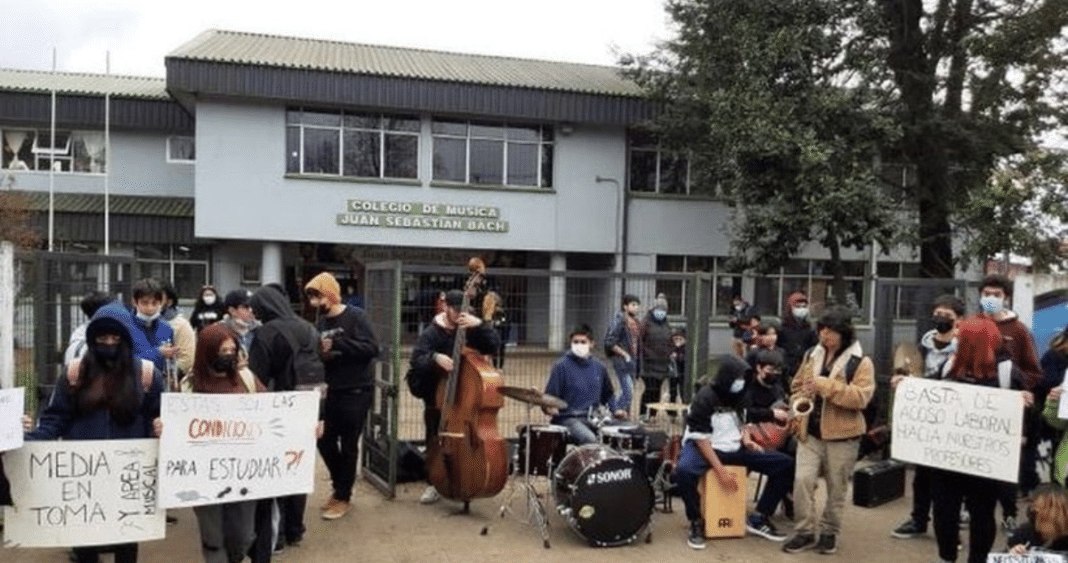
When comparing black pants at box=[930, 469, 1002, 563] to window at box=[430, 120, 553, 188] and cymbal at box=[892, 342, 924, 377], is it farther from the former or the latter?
A: window at box=[430, 120, 553, 188]

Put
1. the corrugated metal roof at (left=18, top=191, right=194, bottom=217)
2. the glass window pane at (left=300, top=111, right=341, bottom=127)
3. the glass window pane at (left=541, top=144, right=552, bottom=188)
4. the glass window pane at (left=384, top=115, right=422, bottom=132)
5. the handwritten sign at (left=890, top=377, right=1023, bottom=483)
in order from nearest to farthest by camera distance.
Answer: the handwritten sign at (left=890, top=377, right=1023, bottom=483)
the glass window pane at (left=300, top=111, right=341, bottom=127)
the glass window pane at (left=384, top=115, right=422, bottom=132)
the corrugated metal roof at (left=18, top=191, right=194, bottom=217)
the glass window pane at (left=541, top=144, right=552, bottom=188)

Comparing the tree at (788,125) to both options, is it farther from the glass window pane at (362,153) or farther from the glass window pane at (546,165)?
the glass window pane at (362,153)

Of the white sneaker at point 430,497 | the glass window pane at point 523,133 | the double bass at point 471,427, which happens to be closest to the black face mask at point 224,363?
the double bass at point 471,427

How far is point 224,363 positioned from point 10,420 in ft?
3.35

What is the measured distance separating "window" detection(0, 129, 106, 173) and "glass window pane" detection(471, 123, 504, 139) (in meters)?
10.4

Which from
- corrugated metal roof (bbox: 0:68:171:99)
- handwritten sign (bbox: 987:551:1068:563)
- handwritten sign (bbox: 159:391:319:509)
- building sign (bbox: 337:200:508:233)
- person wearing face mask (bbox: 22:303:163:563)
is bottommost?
handwritten sign (bbox: 987:551:1068:563)

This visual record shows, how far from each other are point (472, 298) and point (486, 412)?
3.20ft

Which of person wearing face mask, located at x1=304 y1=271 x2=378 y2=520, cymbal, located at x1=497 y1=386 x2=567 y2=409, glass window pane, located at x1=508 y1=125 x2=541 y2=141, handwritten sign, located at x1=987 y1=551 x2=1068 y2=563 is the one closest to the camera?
handwritten sign, located at x1=987 y1=551 x2=1068 y2=563

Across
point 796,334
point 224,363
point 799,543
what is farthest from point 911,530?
point 224,363

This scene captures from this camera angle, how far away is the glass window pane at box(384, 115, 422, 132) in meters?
20.3

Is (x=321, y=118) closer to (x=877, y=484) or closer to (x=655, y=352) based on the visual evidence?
(x=655, y=352)

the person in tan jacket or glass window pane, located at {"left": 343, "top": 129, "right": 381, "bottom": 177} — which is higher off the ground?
glass window pane, located at {"left": 343, "top": 129, "right": 381, "bottom": 177}

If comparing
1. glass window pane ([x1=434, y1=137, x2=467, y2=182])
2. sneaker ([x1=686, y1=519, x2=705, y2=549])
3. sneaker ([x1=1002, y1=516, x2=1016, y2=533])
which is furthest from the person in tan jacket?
glass window pane ([x1=434, y1=137, x2=467, y2=182])

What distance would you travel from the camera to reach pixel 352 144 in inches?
792
